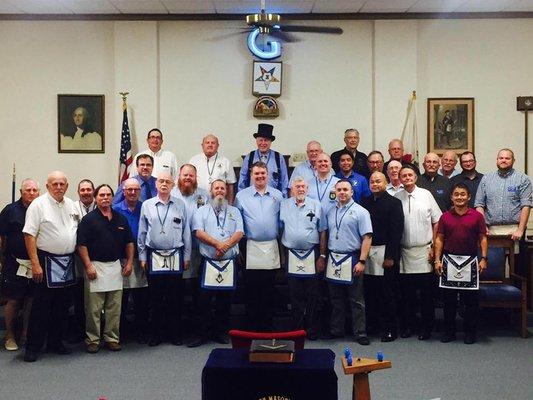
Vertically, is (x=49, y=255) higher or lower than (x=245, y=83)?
lower

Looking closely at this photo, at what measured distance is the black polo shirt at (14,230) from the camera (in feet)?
18.3

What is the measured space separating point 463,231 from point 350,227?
3.19 feet

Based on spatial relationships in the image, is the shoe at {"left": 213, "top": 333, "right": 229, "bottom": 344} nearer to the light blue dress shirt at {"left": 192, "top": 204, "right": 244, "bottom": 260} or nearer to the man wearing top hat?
the light blue dress shirt at {"left": 192, "top": 204, "right": 244, "bottom": 260}

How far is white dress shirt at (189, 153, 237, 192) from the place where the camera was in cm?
710

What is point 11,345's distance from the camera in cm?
571

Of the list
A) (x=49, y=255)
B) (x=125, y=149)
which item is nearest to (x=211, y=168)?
(x=125, y=149)

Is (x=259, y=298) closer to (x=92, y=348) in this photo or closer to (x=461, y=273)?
(x=92, y=348)

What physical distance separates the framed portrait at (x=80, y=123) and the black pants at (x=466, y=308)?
473cm

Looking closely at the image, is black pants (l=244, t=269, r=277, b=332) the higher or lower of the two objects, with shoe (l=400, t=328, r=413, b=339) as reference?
higher

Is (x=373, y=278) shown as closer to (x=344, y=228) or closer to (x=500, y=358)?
(x=344, y=228)

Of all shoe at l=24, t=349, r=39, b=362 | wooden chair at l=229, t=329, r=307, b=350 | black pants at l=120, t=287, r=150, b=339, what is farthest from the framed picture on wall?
wooden chair at l=229, t=329, r=307, b=350

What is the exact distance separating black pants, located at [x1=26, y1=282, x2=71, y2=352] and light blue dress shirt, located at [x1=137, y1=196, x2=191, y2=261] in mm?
742

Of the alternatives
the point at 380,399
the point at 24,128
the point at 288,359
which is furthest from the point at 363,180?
the point at 24,128

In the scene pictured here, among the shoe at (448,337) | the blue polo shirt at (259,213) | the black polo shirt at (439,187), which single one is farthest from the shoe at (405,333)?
the blue polo shirt at (259,213)
